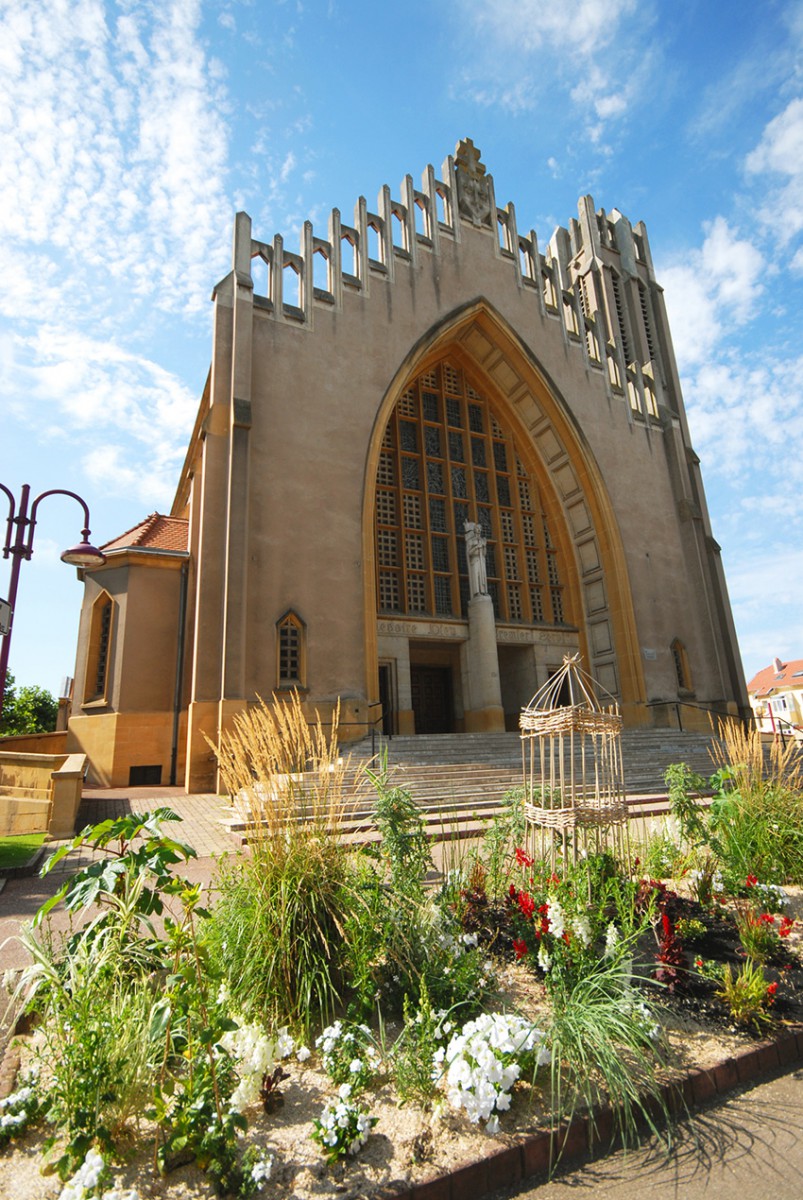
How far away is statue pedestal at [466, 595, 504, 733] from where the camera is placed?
1852 cm

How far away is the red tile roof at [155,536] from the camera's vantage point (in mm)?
17375

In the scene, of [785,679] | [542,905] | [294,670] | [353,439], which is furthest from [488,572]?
[785,679]

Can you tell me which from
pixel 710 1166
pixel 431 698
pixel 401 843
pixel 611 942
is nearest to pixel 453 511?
pixel 431 698

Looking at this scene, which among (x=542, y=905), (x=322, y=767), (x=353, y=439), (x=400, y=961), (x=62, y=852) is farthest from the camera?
(x=353, y=439)

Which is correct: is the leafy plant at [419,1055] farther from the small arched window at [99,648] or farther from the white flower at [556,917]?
the small arched window at [99,648]

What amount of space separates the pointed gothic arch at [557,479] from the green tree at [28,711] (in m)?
26.3

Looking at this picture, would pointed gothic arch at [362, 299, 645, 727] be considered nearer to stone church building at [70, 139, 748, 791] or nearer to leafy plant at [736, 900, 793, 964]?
stone church building at [70, 139, 748, 791]

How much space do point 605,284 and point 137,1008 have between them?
3006 cm

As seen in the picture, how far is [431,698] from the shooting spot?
68.5ft

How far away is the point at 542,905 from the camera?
4.47 meters

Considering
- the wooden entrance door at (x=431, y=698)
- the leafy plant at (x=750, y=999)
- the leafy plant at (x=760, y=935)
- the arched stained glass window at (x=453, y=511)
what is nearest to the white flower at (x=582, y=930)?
the leafy plant at (x=750, y=999)

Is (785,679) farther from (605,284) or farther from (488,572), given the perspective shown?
(488,572)

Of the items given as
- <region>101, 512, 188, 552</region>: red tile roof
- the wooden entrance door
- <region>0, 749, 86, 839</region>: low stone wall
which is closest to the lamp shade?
<region>0, 749, 86, 839</region>: low stone wall

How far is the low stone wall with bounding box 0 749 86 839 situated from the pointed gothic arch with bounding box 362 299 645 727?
1030 centimetres
